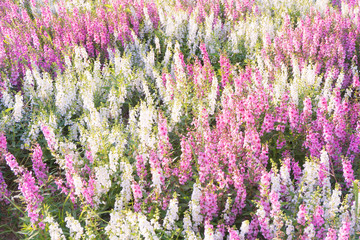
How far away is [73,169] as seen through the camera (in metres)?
4.10

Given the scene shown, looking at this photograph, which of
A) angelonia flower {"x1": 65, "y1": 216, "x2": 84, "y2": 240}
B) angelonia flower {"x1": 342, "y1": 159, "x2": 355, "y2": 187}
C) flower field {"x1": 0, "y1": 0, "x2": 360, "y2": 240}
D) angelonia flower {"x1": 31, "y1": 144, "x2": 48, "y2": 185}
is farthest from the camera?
angelonia flower {"x1": 31, "y1": 144, "x2": 48, "y2": 185}

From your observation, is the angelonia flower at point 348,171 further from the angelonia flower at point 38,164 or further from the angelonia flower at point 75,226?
the angelonia flower at point 38,164

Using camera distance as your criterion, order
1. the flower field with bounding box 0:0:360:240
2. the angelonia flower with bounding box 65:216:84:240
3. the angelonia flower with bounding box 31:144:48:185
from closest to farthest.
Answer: the angelonia flower with bounding box 65:216:84:240, the flower field with bounding box 0:0:360:240, the angelonia flower with bounding box 31:144:48:185

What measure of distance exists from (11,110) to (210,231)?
15.3 ft

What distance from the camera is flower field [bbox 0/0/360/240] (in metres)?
3.56

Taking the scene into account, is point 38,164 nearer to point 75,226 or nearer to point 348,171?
point 75,226

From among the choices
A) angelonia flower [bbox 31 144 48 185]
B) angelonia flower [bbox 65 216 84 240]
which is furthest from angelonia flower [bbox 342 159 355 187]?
angelonia flower [bbox 31 144 48 185]

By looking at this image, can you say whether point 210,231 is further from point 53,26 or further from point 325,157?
point 53,26

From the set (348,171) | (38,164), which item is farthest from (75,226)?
(348,171)

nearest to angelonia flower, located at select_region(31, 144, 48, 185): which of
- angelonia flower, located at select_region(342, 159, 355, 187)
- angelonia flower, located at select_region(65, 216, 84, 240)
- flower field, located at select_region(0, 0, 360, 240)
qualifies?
flower field, located at select_region(0, 0, 360, 240)

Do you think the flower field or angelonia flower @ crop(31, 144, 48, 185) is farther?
angelonia flower @ crop(31, 144, 48, 185)

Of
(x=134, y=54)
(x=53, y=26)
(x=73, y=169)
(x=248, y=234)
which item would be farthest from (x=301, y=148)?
(x=53, y=26)

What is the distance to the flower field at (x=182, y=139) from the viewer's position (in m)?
3.56

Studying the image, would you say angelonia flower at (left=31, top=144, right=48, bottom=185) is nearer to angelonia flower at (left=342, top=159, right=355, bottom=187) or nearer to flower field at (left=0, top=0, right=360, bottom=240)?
flower field at (left=0, top=0, right=360, bottom=240)
